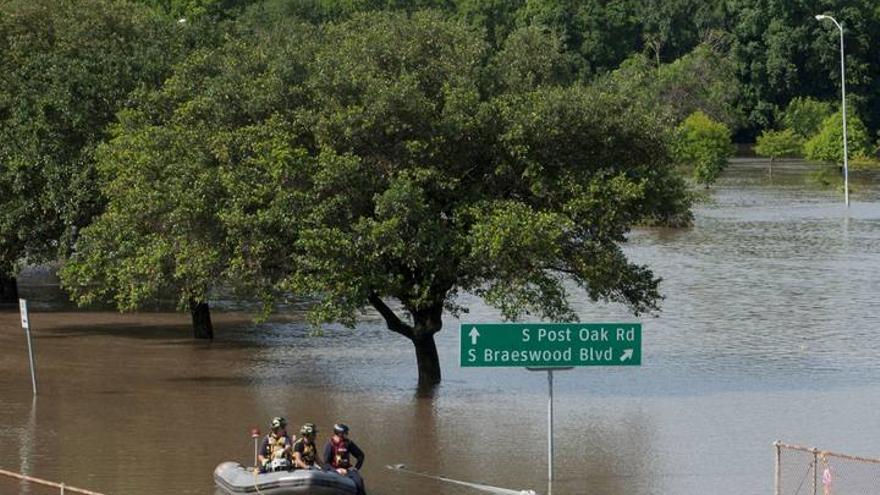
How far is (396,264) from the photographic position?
33.5 metres

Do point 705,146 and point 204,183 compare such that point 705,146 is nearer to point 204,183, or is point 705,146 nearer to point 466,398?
point 466,398

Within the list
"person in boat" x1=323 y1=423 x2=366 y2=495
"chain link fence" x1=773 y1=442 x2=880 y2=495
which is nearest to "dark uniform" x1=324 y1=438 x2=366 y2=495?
"person in boat" x1=323 y1=423 x2=366 y2=495

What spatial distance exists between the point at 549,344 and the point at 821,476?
17.2ft

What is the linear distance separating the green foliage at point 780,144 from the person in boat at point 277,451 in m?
90.9

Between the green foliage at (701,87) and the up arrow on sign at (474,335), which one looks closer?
the up arrow on sign at (474,335)

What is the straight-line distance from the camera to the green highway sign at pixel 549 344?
2394 cm

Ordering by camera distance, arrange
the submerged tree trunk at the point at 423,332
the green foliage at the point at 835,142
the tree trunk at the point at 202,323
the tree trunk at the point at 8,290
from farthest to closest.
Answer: the green foliage at the point at 835,142
the tree trunk at the point at 8,290
the tree trunk at the point at 202,323
the submerged tree trunk at the point at 423,332

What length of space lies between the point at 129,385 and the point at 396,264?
6561mm

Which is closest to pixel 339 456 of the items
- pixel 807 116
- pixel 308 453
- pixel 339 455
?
pixel 339 455

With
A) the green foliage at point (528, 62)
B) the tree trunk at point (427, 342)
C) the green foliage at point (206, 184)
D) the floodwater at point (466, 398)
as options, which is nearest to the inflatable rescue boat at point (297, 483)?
the floodwater at point (466, 398)

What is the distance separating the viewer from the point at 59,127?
42500 millimetres

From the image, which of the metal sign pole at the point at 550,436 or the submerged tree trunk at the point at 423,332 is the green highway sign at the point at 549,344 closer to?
the metal sign pole at the point at 550,436

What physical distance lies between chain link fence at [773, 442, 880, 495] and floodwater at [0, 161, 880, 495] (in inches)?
14.1

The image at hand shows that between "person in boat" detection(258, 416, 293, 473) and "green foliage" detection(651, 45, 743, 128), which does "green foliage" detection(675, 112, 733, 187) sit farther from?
"person in boat" detection(258, 416, 293, 473)
